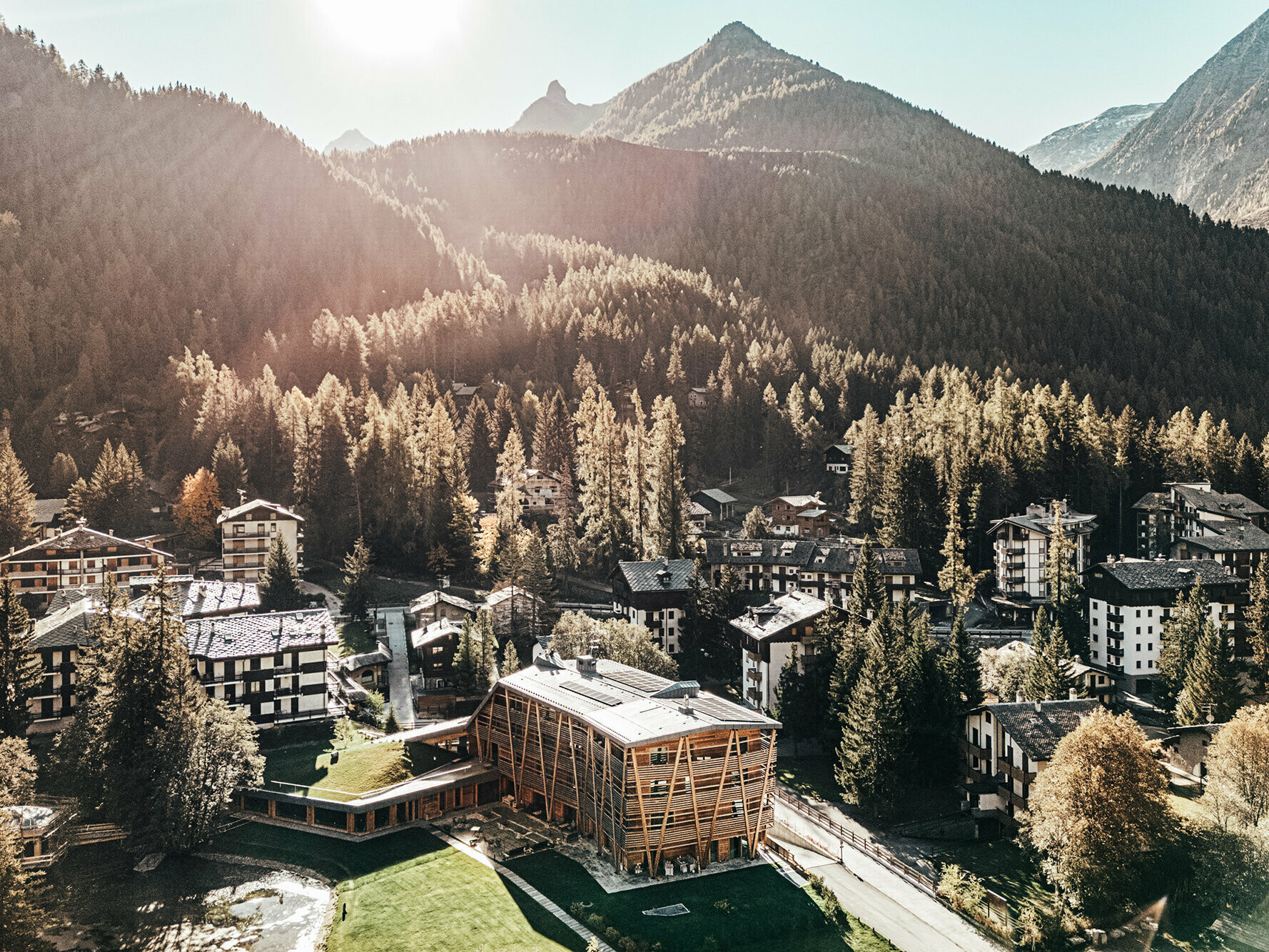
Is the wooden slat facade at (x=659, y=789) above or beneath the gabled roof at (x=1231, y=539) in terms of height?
beneath

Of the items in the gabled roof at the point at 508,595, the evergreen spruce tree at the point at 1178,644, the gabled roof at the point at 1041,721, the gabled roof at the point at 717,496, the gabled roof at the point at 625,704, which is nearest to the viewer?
the gabled roof at the point at 625,704

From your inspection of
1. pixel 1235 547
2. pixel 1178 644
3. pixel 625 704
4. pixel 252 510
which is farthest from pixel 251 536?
pixel 1235 547

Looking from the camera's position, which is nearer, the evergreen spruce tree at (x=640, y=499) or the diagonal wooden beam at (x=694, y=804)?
the diagonal wooden beam at (x=694, y=804)

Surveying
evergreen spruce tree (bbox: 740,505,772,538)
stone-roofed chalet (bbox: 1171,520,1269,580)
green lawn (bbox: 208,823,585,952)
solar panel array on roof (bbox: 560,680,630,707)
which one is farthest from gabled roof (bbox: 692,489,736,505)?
green lawn (bbox: 208,823,585,952)

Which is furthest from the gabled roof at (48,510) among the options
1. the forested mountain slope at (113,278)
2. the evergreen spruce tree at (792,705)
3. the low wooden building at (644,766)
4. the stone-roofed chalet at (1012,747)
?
the stone-roofed chalet at (1012,747)

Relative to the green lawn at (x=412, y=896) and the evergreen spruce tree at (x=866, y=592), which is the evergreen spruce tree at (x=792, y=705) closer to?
the evergreen spruce tree at (x=866, y=592)

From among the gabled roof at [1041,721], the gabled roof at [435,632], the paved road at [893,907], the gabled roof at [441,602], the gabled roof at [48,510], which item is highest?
the gabled roof at [48,510]
